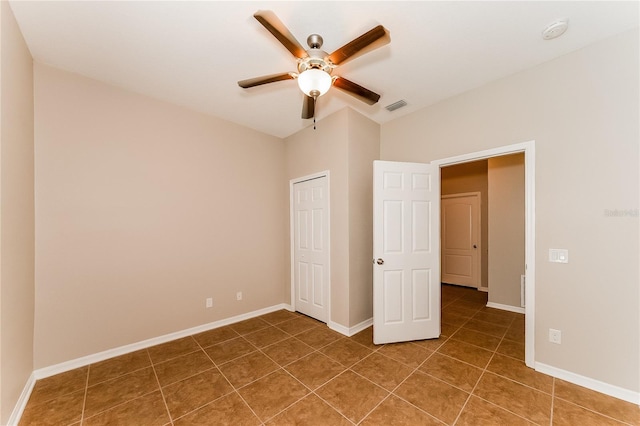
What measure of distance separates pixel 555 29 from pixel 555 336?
253 cm

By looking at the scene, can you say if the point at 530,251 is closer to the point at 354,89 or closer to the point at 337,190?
the point at 337,190

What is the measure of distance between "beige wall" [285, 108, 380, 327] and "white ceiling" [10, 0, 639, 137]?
0.65m

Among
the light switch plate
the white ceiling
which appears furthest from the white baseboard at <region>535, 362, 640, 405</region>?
the white ceiling

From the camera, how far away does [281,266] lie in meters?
→ 4.20

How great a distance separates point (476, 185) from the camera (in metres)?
5.27

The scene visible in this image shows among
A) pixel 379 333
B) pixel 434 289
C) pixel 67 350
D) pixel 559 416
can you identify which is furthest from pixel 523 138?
pixel 67 350

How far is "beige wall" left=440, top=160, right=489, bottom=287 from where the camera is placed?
16.5 feet

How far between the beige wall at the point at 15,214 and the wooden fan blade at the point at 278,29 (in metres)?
1.76

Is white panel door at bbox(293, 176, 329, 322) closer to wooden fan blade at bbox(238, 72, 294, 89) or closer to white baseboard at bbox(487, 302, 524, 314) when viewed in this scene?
wooden fan blade at bbox(238, 72, 294, 89)

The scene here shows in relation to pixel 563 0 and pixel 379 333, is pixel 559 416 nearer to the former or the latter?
pixel 379 333

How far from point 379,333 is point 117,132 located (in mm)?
3658

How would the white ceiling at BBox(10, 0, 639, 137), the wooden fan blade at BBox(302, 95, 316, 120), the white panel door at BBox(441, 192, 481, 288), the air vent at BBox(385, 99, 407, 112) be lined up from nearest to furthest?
the white ceiling at BBox(10, 0, 639, 137), the wooden fan blade at BBox(302, 95, 316, 120), the air vent at BBox(385, 99, 407, 112), the white panel door at BBox(441, 192, 481, 288)

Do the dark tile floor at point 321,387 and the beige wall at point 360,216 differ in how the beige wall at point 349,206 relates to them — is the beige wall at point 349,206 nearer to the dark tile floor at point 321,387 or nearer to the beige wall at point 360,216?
the beige wall at point 360,216

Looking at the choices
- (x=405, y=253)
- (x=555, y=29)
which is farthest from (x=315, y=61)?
(x=405, y=253)
